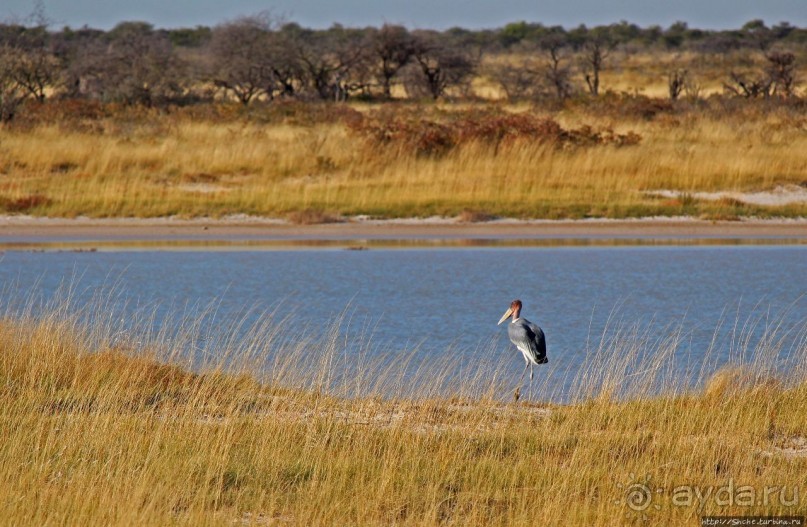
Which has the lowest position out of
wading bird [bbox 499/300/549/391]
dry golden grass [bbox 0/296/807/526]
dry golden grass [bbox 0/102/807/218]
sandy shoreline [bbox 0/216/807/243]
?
sandy shoreline [bbox 0/216/807/243]

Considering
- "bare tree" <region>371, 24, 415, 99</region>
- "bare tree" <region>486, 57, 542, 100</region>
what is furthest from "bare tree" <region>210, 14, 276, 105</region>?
"bare tree" <region>486, 57, 542, 100</region>

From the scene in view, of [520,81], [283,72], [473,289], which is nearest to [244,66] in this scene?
[283,72]

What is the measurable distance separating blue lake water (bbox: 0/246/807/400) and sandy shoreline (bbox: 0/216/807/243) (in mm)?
1427

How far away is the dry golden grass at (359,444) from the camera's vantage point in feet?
17.7

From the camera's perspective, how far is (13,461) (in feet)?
19.1

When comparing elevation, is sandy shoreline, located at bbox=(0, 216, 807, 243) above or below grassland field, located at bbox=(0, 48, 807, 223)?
below

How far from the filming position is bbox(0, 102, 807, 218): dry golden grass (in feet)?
64.7

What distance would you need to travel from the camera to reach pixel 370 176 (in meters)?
21.9

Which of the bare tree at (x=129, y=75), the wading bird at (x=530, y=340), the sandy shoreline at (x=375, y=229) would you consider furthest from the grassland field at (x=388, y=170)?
the wading bird at (x=530, y=340)

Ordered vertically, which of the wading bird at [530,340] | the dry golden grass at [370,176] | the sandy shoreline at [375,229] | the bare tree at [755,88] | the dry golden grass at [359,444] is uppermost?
the bare tree at [755,88]

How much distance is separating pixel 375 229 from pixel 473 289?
18.4 feet

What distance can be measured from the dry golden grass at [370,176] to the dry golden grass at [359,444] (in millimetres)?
11223

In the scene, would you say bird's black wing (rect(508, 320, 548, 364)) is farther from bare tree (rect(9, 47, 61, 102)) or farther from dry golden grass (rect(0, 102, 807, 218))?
bare tree (rect(9, 47, 61, 102))

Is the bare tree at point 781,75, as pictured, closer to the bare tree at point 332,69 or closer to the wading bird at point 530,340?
the bare tree at point 332,69
